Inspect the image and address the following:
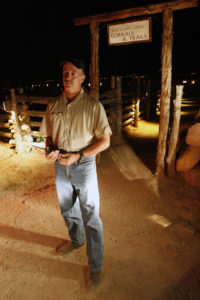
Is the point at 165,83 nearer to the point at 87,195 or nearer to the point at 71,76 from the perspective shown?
the point at 71,76

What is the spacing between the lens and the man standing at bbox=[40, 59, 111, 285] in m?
2.21

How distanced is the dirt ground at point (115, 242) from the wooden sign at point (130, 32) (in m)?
3.35

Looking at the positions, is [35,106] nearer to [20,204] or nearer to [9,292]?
[20,204]

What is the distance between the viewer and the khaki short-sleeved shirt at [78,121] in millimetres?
2217

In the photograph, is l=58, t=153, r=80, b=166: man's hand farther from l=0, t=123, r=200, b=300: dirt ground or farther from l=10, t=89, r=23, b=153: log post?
l=10, t=89, r=23, b=153: log post

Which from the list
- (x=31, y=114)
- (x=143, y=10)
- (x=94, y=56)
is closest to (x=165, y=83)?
(x=143, y=10)

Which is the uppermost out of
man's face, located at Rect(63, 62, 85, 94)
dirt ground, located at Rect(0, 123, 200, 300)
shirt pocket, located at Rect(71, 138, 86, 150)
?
man's face, located at Rect(63, 62, 85, 94)

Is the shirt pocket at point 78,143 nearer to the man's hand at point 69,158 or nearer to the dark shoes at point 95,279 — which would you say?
the man's hand at point 69,158

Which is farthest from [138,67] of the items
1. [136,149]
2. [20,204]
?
[20,204]

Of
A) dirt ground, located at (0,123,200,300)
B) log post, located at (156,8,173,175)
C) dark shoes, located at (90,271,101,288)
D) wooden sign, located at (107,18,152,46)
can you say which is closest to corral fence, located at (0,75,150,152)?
dirt ground, located at (0,123,200,300)

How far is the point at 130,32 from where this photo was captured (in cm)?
468

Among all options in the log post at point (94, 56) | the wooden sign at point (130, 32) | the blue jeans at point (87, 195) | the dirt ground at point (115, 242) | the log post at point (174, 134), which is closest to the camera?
the blue jeans at point (87, 195)

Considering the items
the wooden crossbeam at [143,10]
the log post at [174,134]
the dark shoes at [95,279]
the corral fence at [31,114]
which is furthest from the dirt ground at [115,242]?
the wooden crossbeam at [143,10]

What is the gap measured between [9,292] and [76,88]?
257 centimetres
